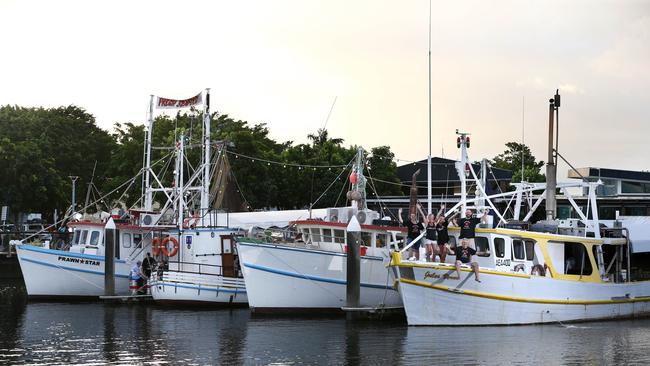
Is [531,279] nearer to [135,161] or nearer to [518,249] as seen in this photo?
[518,249]

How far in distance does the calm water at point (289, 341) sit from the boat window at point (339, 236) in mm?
3747

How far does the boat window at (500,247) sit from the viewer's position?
31781 millimetres

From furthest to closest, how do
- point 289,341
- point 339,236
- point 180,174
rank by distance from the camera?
point 180,174 → point 339,236 → point 289,341

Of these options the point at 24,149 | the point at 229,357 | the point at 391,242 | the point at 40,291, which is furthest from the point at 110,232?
the point at 24,149

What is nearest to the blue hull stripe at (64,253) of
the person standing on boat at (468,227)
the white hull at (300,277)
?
the white hull at (300,277)

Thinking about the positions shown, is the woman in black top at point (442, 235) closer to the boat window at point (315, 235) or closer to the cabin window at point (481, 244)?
the cabin window at point (481, 244)

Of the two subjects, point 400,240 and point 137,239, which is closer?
point 400,240

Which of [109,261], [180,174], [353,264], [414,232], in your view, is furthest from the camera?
[180,174]

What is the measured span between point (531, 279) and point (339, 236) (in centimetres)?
810

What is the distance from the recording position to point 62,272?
42094mm

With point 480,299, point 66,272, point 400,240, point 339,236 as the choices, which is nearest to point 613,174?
point 400,240

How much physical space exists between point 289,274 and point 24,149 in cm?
3911

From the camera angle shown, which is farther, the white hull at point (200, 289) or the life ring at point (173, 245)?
the life ring at point (173, 245)

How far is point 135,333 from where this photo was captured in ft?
98.8
